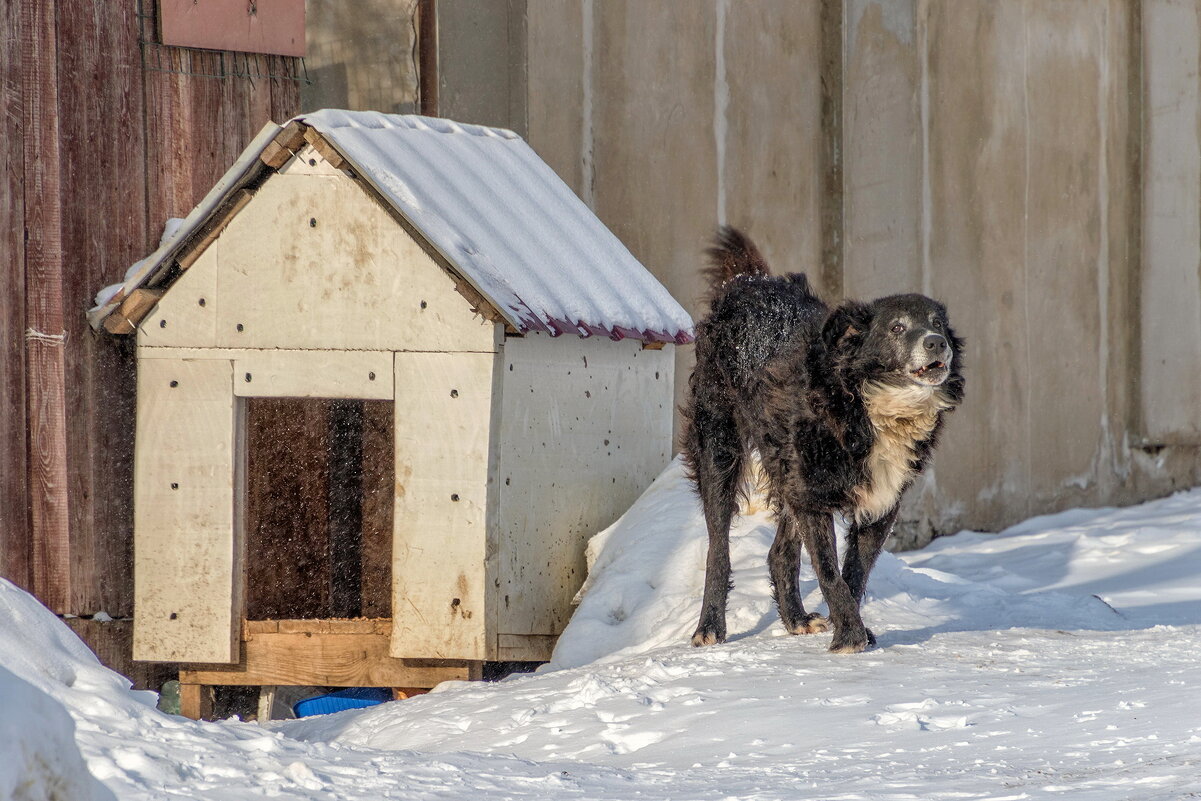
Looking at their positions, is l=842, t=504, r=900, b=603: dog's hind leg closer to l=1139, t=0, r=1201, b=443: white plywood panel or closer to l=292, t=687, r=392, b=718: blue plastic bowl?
l=292, t=687, r=392, b=718: blue plastic bowl

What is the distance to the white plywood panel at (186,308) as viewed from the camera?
5930mm

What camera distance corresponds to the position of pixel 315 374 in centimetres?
582

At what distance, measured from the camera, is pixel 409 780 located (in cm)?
330

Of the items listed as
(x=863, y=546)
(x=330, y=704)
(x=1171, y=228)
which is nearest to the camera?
(x=863, y=546)

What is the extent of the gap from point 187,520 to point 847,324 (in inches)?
104

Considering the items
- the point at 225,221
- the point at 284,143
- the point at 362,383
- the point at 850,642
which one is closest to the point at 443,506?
the point at 362,383

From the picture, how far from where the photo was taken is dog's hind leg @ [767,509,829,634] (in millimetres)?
5562

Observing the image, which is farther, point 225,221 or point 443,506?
point 225,221

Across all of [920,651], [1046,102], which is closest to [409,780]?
[920,651]

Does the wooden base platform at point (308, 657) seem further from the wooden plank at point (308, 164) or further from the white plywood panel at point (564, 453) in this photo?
the wooden plank at point (308, 164)

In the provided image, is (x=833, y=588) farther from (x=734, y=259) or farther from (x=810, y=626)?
(x=734, y=259)

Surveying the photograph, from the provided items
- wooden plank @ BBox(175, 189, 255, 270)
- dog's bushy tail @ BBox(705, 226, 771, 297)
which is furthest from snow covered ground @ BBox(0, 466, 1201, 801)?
wooden plank @ BBox(175, 189, 255, 270)

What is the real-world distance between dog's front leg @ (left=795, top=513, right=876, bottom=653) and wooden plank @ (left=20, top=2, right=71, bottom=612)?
2.96 metres

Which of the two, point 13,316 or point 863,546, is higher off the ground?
point 13,316
